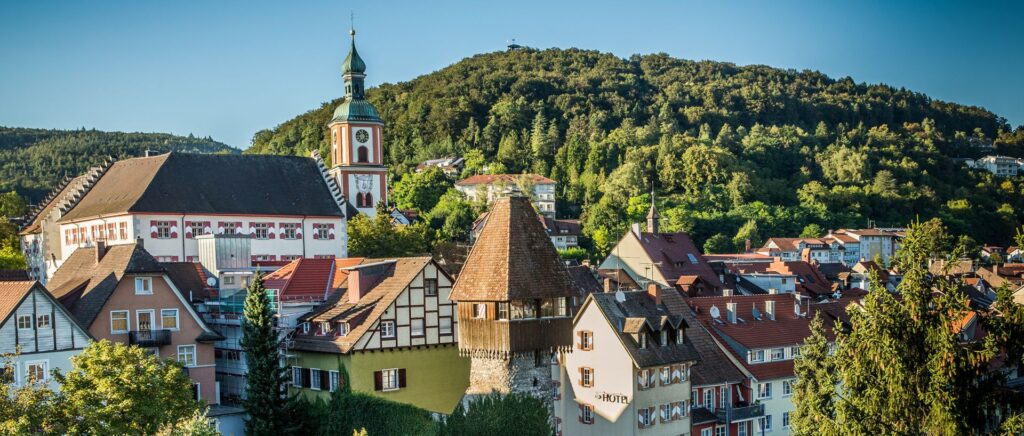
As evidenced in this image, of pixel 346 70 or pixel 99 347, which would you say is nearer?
pixel 99 347

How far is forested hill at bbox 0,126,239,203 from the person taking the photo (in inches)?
5950

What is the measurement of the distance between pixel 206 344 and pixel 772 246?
96.3m

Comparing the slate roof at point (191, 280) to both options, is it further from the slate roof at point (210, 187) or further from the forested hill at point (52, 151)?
the forested hill at point (52, 151)

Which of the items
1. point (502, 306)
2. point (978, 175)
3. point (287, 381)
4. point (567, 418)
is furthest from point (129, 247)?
point (978, 175)

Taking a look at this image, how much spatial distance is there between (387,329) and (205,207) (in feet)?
92.5

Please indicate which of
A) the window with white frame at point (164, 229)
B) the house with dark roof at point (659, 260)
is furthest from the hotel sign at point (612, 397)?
the window with white frame at point (164, 229)

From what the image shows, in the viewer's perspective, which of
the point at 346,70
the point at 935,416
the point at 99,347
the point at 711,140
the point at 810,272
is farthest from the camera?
the point at 711,140

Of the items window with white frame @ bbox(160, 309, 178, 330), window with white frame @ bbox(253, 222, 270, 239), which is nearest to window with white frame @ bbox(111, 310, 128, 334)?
window with white frame @ bbox(160, 309, 178, 330)

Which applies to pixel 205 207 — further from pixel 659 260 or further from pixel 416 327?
pixel 659 260

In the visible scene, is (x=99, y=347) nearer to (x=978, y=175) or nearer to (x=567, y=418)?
(x=567, y=418)

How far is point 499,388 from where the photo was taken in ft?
125

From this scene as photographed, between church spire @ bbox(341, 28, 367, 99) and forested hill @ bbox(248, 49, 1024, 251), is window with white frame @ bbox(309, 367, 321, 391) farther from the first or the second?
forested hill @ bbox(248, 49, 1024, 251)

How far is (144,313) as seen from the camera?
42.2 meters

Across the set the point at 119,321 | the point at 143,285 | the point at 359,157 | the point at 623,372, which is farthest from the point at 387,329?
the point at 359,157
